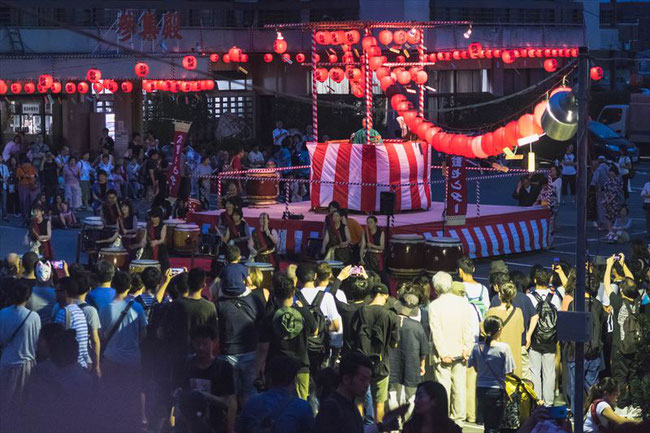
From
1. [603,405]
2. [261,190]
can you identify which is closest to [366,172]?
[261,190]

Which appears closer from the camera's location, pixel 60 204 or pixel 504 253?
pixel 504 253

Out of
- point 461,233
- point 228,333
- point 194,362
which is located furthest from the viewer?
point 461,233

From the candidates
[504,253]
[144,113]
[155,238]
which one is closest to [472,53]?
[144,113]

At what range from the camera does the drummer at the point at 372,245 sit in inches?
715

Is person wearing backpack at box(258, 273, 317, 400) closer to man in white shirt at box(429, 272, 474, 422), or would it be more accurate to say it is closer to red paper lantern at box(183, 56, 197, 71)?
man in white shirt at box(429, 272, 474, 422)

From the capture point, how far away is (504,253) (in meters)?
22.3

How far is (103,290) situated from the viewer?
1159 centimetres

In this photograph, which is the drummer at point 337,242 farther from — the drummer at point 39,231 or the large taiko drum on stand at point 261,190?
the large taiko drum on stand at point 261,190

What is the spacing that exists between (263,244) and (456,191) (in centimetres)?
409

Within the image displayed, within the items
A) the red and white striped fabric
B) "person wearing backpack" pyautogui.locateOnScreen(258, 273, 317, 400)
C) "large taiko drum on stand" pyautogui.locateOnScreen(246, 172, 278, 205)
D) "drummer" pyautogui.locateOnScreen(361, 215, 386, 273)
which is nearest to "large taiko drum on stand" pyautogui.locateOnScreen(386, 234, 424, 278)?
"drummer" pyautogui.locateOnScreen(361, 215, 386, 273)

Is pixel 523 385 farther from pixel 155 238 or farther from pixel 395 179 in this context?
pixel 395 179

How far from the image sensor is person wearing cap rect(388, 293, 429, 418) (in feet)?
37.0

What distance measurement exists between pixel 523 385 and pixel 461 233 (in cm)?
1084

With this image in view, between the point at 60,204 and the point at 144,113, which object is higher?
the point at 144,113
